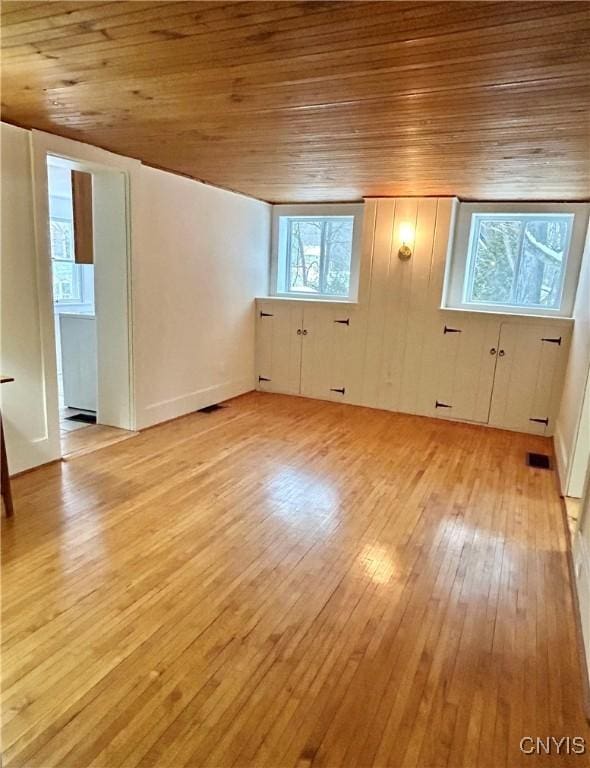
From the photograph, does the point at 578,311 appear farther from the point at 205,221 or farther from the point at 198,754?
the point at 198,754

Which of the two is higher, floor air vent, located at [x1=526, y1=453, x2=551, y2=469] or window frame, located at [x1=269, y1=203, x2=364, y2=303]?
window frame, located at [x1=269, y1=203, x2=364, y2=303]

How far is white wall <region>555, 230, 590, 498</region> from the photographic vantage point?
129 inches

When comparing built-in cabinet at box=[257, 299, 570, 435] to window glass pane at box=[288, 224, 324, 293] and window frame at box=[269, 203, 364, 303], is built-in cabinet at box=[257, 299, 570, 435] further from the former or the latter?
window glass pane at box=[288, 224, 324, 293]

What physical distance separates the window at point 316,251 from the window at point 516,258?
3.91 ft

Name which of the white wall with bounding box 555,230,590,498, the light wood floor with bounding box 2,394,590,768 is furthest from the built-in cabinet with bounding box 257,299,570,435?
the light wood floor with bounding box 2,394,590,768

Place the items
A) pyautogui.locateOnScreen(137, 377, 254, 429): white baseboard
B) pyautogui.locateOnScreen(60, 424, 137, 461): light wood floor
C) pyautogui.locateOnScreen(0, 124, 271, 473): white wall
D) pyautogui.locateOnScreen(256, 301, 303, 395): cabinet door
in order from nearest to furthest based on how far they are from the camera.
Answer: pyautogui.locateOnScreen(0, 124, 271, 473): white wall
pyautogui.locateOnScreen(60, 424, 137, 461): light wood floor
pyautogui.locateOnScreen(137, 377, 254, 429): white baseboard
pyautogui.locateOnScreen(256, 301, 303, 395): cabinet door

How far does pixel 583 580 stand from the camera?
219 cm

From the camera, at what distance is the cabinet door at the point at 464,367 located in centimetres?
492

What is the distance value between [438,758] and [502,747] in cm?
22

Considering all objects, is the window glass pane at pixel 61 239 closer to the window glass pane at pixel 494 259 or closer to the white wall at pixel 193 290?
the white wall at pixel 193 290

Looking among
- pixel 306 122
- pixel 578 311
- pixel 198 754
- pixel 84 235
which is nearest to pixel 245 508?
pixel 198 754

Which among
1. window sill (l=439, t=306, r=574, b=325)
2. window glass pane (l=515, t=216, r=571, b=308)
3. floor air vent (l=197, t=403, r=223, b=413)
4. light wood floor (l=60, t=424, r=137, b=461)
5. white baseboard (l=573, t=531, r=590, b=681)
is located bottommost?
floor air vent (l=197, t=403, r=223, b=413)

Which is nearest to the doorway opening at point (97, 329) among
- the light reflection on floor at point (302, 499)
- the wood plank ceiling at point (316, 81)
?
the wood plank ceiling at point (316, 81)

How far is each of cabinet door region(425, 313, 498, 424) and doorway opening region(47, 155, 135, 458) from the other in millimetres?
3211
